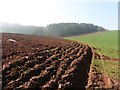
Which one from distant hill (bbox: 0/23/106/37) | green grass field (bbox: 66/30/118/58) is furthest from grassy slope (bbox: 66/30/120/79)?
distant hill (bbox: 0/23/106/37)

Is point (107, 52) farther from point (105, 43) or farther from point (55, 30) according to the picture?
point (55, 30)

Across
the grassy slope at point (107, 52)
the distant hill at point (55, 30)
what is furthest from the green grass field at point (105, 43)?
the distant hill at point (55, 30)

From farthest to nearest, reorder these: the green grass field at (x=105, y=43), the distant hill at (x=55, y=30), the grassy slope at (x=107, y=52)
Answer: the distant hill at (x=55, y=30) → the green grass field at (x=105, y=43) → the grassy slope at (x=107, y=52)

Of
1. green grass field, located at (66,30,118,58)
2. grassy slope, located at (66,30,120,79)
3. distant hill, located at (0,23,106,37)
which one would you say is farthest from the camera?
distant hill, located at (0,23,106,37)

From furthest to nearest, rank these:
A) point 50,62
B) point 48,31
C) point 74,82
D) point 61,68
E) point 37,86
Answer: point 48,31 → point 50,62 → point 61,68 → point 74,82 → point 37,86

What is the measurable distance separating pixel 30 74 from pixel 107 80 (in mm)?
4001

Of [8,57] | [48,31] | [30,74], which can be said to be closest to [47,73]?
[30,74]

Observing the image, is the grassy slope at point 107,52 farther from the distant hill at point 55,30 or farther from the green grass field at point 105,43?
the distant hill at point 55,30

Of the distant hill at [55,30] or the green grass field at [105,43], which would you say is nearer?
the green grass field at [105,43]

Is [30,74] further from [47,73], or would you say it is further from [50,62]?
[50,62]

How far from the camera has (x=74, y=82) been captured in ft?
44.3

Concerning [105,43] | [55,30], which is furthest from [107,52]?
[55,30]

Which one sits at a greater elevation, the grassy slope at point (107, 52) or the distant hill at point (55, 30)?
the distant hill at point (55, 30)

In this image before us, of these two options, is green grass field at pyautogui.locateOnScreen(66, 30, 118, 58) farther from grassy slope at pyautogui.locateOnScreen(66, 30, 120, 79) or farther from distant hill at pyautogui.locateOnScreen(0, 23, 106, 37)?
distant hill at pyautogui.locateOnScreen(0, 23, 106, 37)
